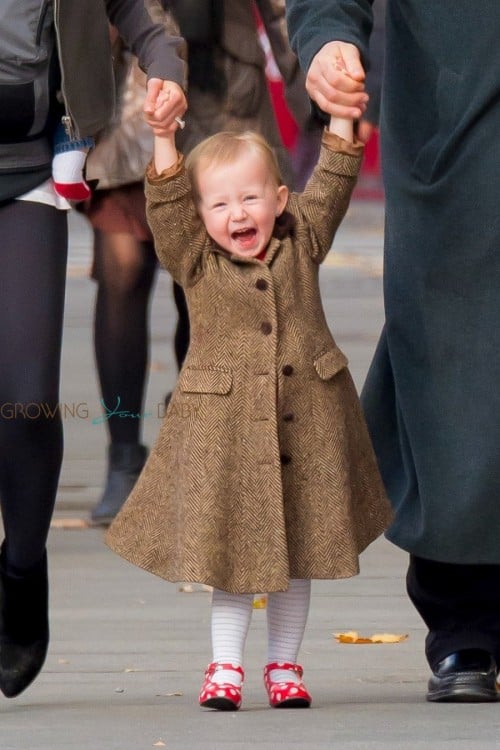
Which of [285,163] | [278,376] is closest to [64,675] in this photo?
[278,376]

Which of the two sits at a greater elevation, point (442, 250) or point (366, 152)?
point (442, 250)

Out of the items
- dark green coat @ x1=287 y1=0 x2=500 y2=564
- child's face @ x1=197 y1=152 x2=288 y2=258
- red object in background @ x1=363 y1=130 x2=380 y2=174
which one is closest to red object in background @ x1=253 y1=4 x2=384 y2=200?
red object in background @ x1=363 y1=130 x2=380 y2=174

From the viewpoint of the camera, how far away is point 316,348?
410 cm

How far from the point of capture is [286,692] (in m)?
4.12

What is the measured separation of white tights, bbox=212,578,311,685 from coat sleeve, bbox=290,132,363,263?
67cm

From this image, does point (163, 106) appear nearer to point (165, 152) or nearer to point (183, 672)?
point (165, 152)

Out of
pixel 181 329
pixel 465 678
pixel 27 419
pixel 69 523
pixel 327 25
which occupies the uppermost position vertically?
pixel 327 25

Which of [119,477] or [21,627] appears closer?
[21,627]

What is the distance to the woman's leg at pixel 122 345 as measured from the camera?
6383mm

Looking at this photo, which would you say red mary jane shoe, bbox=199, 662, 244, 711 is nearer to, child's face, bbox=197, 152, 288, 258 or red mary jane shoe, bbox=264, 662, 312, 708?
red mary jane shoe, bbox=264, 662, 312, 708

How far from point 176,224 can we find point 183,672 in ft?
3.53

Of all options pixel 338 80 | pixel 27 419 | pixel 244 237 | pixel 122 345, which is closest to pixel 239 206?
pixel 244 237

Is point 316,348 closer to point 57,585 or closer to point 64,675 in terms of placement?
point 64,675

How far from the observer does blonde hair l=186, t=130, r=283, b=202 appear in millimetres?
4152
